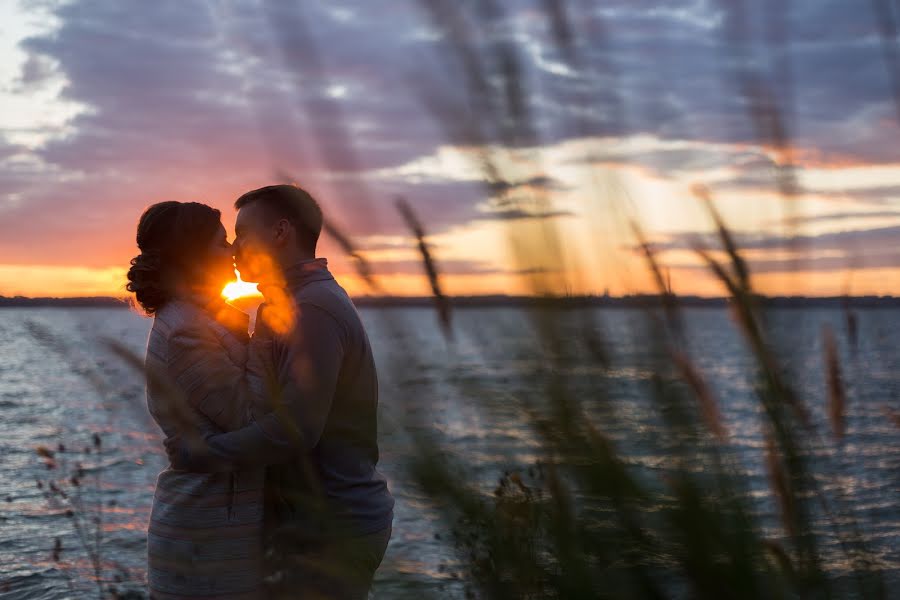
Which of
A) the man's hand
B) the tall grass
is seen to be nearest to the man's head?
the man's hand

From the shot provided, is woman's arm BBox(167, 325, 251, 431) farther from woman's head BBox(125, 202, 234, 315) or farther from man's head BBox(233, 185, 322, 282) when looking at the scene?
man's head BBox(233, 185, 322, 282)

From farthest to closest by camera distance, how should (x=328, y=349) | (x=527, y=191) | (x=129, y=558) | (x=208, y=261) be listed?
1. (x=129, y=558)
2. (x=208, y=261)
3. (x=328, y=349)
4. (x=527, y=191)

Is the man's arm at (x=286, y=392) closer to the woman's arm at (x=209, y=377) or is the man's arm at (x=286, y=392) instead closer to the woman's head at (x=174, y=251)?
the woman's arm at (x=209, y=377)

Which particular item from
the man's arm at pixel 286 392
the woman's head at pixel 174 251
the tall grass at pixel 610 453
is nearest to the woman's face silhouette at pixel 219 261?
the woman's head at pixel 174 251

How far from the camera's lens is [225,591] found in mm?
2732

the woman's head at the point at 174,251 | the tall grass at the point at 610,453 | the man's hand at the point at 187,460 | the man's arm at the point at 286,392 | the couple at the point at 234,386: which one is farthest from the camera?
the woman's head at the point at 174,251

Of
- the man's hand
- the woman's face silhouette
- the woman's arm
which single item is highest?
the woman's face silhouette

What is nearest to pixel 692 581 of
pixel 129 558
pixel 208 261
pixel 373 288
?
pixel 373 288

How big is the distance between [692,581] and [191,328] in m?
2.15

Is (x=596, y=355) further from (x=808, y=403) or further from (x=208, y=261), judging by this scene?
(x=208, y=261)

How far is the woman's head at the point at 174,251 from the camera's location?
9.29ft

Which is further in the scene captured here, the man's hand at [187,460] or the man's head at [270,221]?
the man's head at [270,221]

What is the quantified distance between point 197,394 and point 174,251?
22.5 inches

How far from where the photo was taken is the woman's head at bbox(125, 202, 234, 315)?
2832mm
